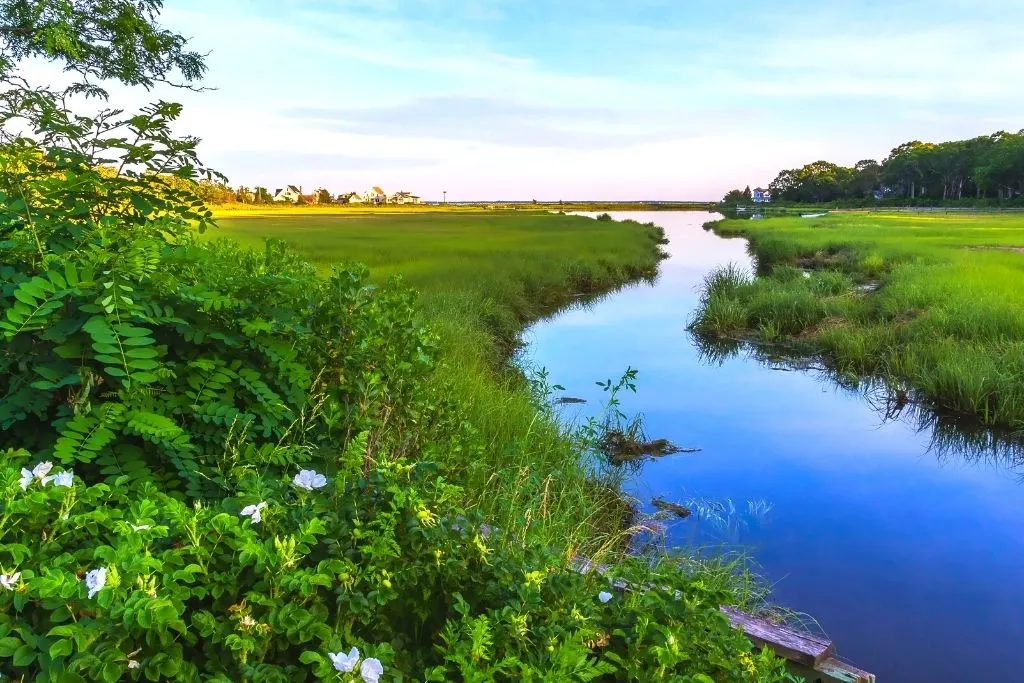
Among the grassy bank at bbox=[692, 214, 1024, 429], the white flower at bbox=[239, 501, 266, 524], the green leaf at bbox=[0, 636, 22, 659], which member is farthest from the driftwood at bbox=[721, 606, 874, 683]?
the grassy bank at bbox=[692, 214, 1024, 429]

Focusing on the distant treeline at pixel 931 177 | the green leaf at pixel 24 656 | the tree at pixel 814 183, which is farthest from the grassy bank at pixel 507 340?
the tree at pixel 814 183

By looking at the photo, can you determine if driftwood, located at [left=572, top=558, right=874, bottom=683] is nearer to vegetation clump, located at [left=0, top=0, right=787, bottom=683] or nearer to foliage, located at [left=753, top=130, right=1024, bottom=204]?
vegetation clump, located at [left=0, top=0, right=787, bottom=683]

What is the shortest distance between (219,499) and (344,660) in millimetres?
1215

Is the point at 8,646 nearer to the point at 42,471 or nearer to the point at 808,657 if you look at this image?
the point at 42,471

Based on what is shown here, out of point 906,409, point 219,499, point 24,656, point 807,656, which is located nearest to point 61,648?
point 24,656

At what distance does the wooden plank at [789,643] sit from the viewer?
2625mm

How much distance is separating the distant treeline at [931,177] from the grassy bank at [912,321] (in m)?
71.5

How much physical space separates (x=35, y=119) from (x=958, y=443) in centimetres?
909

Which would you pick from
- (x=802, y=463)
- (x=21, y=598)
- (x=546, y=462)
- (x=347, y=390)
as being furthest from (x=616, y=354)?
(x=21, y=598)

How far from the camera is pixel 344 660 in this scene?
1401mm

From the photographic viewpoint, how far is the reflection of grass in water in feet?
25.4

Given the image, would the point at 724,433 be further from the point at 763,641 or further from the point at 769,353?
the point at 763,641

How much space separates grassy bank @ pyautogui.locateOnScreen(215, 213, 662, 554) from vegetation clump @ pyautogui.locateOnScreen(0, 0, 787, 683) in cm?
103

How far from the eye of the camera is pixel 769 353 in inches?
488
